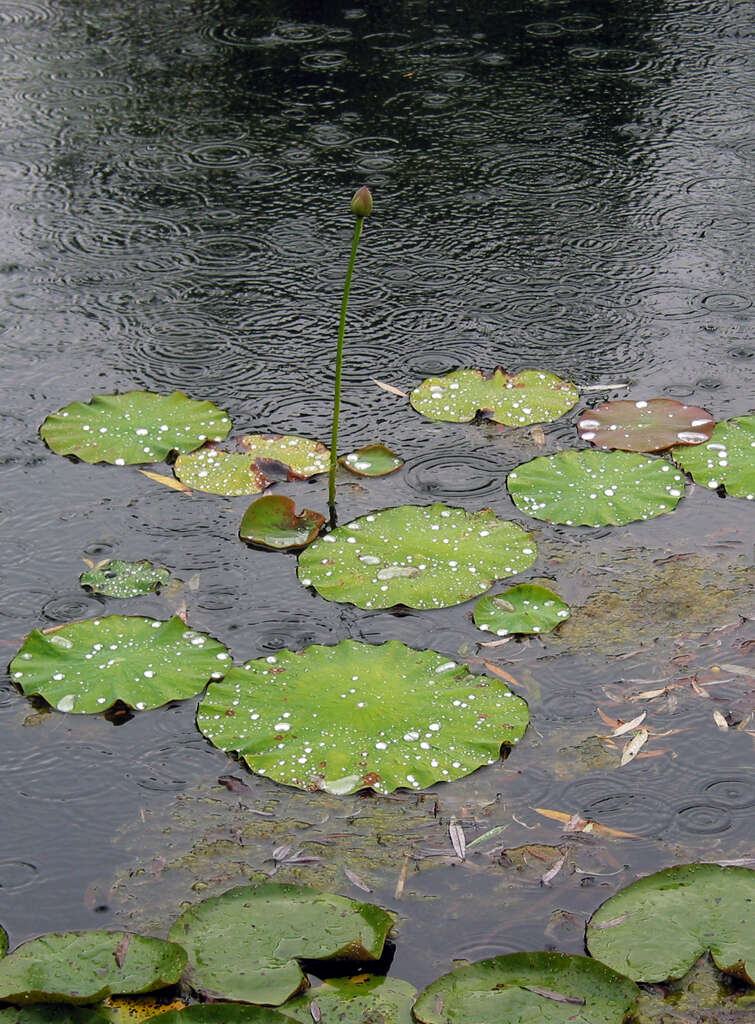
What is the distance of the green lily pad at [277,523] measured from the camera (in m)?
2.47

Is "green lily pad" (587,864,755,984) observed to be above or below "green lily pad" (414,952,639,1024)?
below

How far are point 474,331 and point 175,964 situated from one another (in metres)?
2.02

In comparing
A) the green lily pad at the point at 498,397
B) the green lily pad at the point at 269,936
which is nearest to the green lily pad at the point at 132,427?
the green lily pad at the point at 498,397

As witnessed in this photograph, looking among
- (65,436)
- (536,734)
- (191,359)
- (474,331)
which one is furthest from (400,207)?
(536,734)

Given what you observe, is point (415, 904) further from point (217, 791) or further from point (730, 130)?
point (730, 130)

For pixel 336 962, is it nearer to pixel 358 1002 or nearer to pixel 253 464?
pixel 358 1002

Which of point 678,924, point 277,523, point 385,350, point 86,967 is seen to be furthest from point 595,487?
point 86,967

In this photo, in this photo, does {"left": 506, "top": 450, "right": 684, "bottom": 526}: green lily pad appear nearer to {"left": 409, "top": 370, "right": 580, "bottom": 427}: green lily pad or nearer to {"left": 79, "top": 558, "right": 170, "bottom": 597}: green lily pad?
{"left": 409, "top": 370, "right": 580, "bottom": 427}: green lily pad

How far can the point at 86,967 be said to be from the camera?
1.57 m

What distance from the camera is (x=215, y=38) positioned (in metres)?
5.23

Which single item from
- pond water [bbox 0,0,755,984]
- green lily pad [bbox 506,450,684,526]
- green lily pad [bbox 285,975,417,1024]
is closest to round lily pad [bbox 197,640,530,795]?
pond water [bbox 0,0,755,984]

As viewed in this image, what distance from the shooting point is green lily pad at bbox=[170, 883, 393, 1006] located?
155 cm

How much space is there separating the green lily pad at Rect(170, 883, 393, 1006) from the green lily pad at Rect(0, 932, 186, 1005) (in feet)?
0.12

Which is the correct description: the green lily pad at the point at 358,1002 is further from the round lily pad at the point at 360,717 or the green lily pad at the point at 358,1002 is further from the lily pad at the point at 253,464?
the lily pad at the point at 253,464
